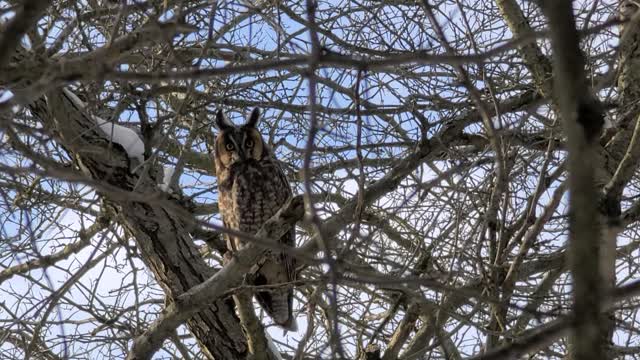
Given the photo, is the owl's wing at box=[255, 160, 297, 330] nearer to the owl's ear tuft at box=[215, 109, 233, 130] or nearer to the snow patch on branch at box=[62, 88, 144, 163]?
the owl's ear tuft at box=[215, 109, 233, 130]

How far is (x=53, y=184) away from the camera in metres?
4.44

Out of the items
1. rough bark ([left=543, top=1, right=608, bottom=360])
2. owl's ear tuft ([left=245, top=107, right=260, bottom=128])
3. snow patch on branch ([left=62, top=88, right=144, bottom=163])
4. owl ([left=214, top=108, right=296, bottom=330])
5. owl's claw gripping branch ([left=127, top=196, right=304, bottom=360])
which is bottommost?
rough bark ([left=543, top=1, right=608, bottom=360])

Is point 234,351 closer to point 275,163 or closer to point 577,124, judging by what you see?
point 275,163

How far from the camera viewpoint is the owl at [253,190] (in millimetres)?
4797

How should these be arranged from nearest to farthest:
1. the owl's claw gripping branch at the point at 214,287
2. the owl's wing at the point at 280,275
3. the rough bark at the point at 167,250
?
the owl's claw gripping branch at the point at 214,287
the rough bark at the point at 167,250
the owl's wing at the point at 280,275

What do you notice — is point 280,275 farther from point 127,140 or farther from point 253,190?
point 127,140

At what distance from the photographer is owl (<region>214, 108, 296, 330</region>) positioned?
4.80m

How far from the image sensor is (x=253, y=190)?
5.06m

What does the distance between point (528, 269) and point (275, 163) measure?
1.58 metres

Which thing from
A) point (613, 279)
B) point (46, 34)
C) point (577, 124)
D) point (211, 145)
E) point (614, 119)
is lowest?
point (577, 124)

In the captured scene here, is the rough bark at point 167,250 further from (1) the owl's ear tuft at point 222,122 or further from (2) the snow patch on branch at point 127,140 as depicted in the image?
(1) the owl's ear tuft at point 222,122

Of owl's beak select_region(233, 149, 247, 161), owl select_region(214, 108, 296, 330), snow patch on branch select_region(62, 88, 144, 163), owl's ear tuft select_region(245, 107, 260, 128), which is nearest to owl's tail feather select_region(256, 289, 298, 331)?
owl select_region(214, 108, 296, 330)

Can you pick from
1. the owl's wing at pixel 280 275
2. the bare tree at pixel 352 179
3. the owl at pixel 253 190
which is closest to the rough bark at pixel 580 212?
the bare tree at pixel 352 179

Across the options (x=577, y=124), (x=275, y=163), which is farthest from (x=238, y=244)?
(x=577, y=124)
